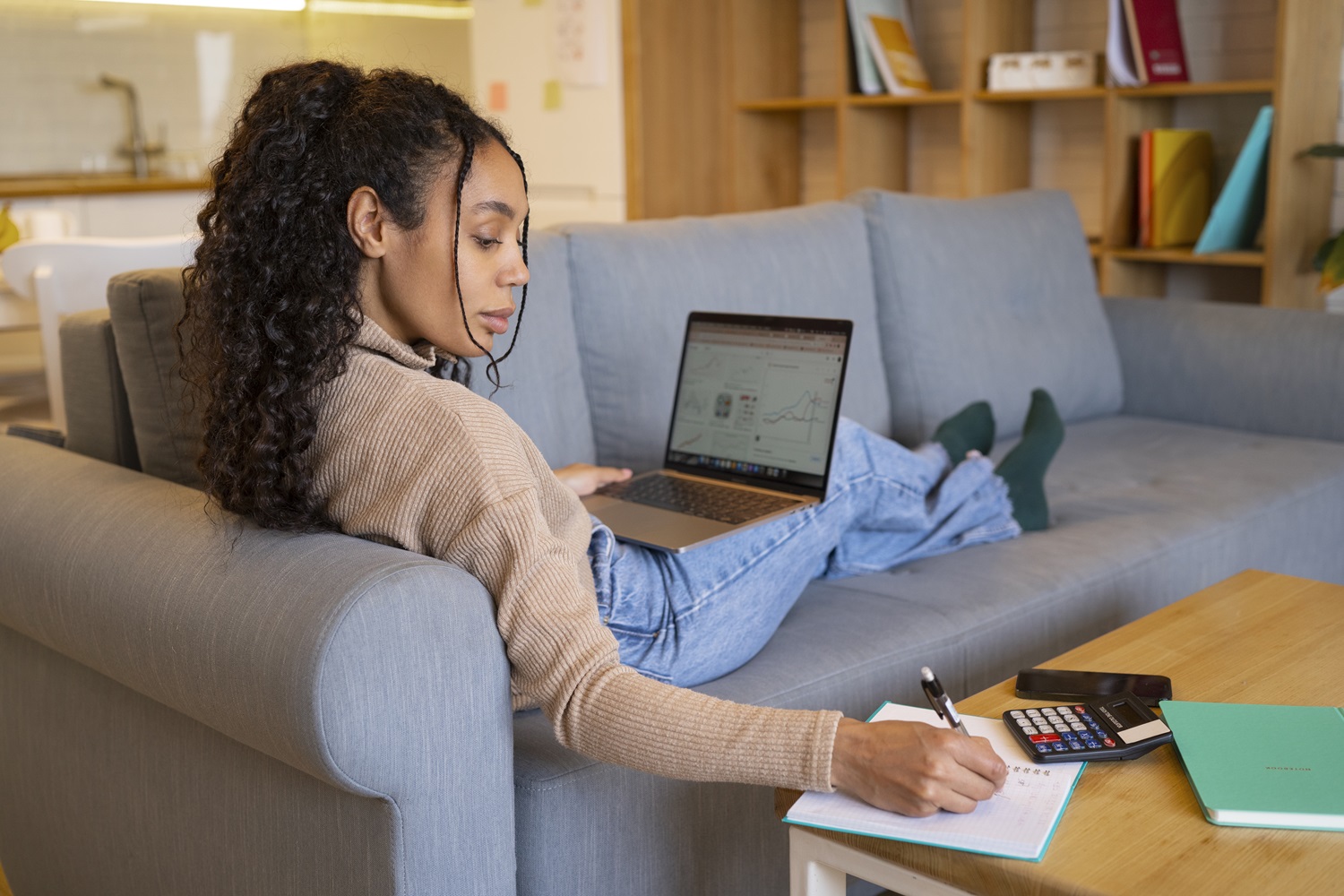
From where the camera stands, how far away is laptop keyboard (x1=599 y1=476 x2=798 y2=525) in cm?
161

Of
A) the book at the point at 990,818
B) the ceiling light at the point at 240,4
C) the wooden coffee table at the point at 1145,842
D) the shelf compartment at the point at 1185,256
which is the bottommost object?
the wooden coffee table at the point at 1145,842

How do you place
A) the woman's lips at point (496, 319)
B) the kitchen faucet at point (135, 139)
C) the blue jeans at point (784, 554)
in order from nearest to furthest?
the woman's lips at point (496, 319) < the blue jeans at point (784, 554) < the kitchen faucet at point (135, 139)

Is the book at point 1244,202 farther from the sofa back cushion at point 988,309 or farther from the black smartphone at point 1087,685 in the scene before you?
the black smartphone at point 1087,685

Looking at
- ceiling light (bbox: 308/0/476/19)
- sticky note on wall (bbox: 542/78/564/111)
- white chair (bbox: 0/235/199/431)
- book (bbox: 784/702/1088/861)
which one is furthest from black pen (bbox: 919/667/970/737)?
ceiling light (bbox: 308/0/476/19)

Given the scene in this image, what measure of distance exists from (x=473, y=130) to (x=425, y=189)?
0.08 meters

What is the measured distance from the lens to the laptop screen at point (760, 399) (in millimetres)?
1685

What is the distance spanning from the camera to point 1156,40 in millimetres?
A: 3143

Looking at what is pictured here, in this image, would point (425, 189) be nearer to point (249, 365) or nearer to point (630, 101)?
point (249, 365)

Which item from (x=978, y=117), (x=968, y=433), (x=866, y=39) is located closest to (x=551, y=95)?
(x=866, y=39)

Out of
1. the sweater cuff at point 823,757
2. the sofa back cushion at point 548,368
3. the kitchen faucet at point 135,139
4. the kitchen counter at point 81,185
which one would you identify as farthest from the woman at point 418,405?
the kitchen faucet at point 135,139

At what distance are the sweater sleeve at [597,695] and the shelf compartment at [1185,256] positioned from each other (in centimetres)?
242

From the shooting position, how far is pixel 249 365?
114cm

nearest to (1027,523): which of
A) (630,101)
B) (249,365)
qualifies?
(249,365)

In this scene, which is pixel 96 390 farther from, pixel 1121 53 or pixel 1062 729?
pixel 1121 53
